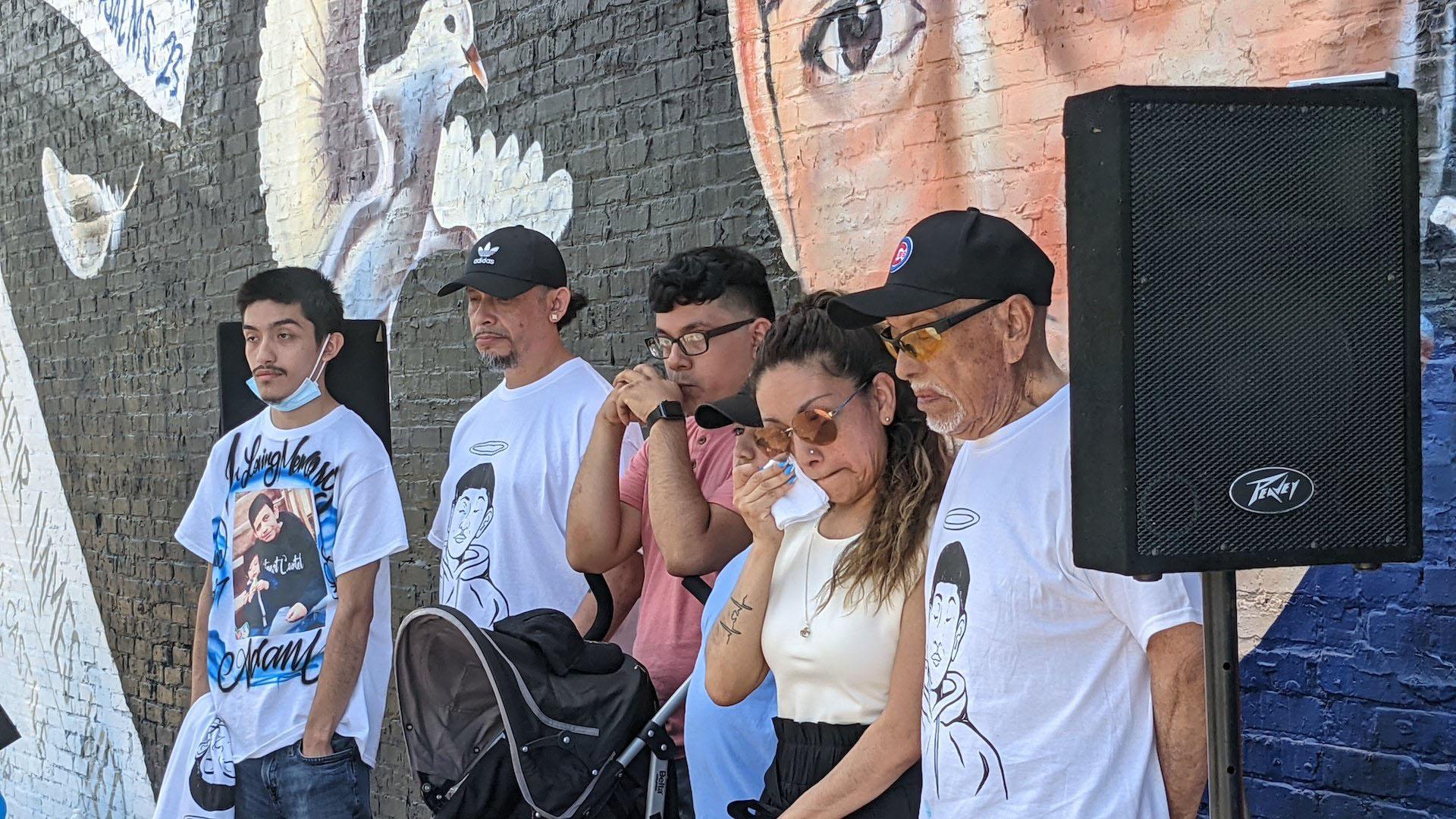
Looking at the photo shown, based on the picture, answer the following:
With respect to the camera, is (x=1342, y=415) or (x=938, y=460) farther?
(x=938, y=460)

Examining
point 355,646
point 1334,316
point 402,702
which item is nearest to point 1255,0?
point 1334,316

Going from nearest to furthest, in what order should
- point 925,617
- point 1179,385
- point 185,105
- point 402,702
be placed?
point 1179,385 < point 925,617 < point 402,702 < point 185,105

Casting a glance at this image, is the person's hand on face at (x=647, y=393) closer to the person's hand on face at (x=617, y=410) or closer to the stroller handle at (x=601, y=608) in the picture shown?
the person's hand on face at (x=617, y=410)

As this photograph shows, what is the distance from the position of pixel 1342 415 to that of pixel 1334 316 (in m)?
0.13

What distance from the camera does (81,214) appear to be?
325 inches

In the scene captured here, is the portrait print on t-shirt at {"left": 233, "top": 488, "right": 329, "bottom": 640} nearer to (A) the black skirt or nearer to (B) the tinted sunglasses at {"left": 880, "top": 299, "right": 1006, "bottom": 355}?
(A) the black skirt

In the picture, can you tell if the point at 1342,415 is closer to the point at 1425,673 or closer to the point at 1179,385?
the point at 1179,385

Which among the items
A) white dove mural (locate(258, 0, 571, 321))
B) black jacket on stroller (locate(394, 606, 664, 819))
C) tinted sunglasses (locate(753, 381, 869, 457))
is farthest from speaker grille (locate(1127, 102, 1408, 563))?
white dove mural (locate(258, 0, 571, 321))

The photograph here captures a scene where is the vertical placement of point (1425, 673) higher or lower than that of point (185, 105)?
lower

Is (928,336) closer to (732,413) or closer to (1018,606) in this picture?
(1018,606)

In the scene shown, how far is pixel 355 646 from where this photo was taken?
13.2 feet

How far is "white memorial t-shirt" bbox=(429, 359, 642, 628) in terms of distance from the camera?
3748mm

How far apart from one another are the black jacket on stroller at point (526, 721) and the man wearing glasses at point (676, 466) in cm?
17

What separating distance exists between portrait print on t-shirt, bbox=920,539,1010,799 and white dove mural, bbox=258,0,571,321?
3115 millimetres
